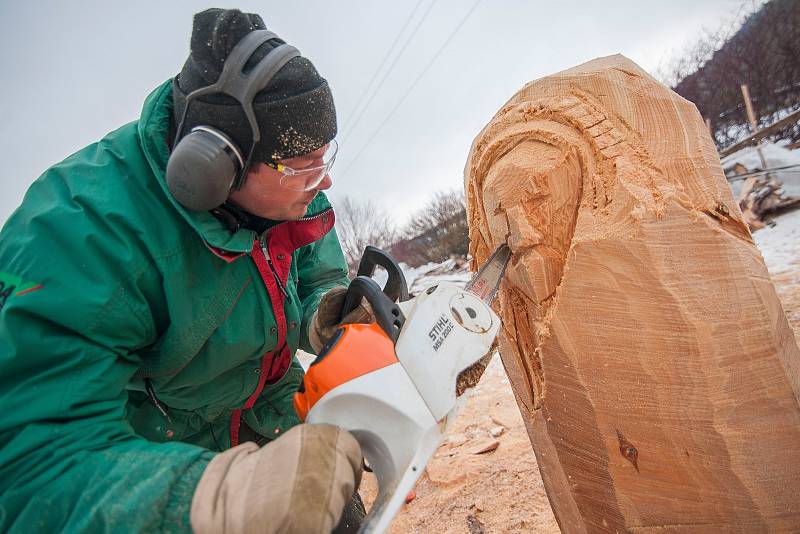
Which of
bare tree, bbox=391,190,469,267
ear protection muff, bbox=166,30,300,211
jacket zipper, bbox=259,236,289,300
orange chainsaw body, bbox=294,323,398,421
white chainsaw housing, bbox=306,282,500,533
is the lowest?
bare tree, bbox=391,190,469,267

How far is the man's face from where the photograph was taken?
104cm

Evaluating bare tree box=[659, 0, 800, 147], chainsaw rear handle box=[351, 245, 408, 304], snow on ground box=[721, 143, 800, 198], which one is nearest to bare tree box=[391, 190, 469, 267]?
snow on ground box=[721, 143, 800, 198]

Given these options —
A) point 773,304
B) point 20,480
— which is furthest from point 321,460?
point 773,304

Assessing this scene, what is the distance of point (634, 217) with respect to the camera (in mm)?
856

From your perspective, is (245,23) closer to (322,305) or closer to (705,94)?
(322,305)

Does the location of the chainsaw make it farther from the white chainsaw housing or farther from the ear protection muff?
the ear protection muff

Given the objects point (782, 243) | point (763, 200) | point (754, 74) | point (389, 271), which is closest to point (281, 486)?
point (389, 271)

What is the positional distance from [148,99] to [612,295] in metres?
1.24

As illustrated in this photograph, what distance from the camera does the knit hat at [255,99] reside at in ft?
3.11

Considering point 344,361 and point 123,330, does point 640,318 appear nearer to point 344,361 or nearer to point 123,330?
point 344,361

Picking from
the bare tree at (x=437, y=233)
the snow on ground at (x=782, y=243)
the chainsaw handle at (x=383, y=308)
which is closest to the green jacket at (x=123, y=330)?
the chainsaw handle at (x=383, y=308)

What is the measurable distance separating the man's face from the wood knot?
3.19 feet

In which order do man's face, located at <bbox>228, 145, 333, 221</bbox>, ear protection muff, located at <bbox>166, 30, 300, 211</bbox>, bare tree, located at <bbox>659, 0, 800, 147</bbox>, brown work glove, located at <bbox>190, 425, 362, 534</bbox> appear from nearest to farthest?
brown work glove, located at <bbox>190, 425, 362, 534</bbox> < ear protection muff, located at <bbox>166, 30, 300, 211</bbox> < man's face, located at <bbox>228, 145, 333, 221</bbox> < bare tree, located at <bbox>659, 0, 800, 147</bbox>

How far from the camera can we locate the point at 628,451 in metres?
0.90
